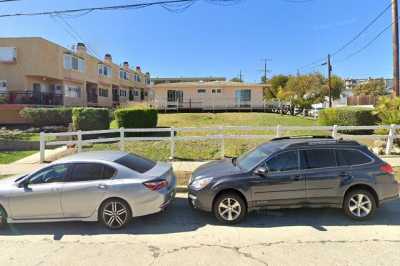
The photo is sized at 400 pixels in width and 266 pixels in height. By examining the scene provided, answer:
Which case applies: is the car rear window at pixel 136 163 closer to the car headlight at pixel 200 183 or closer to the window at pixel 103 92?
the car headlight at pixel 200 183

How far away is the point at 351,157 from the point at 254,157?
1.86 metres

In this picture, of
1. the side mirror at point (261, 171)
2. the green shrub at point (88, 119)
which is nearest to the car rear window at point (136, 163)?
the side mirror at point (261, 171)

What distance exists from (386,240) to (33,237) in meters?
5.89

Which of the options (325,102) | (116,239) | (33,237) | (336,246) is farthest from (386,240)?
(325,102)

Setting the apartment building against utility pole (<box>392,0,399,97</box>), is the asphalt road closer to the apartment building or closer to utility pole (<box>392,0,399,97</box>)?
utility pole (<box>392,0,399,97</box>)

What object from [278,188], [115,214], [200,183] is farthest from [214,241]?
[115,214]

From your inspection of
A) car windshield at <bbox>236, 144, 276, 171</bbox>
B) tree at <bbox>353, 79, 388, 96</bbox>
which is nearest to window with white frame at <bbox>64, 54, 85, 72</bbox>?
car windshield at <bbox>236, 144, 276, 171</bbox>

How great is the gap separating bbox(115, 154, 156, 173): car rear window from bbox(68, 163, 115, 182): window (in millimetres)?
299

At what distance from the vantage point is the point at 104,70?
42719 mm

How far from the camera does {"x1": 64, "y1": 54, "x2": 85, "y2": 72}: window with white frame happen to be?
31.8 metres

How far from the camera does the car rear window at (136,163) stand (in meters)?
6.02

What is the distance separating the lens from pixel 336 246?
15.4ft

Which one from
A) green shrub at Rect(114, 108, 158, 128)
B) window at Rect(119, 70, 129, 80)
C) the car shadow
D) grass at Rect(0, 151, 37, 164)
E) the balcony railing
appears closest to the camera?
the car shadow

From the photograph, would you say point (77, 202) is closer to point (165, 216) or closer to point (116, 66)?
point (165, 216)
